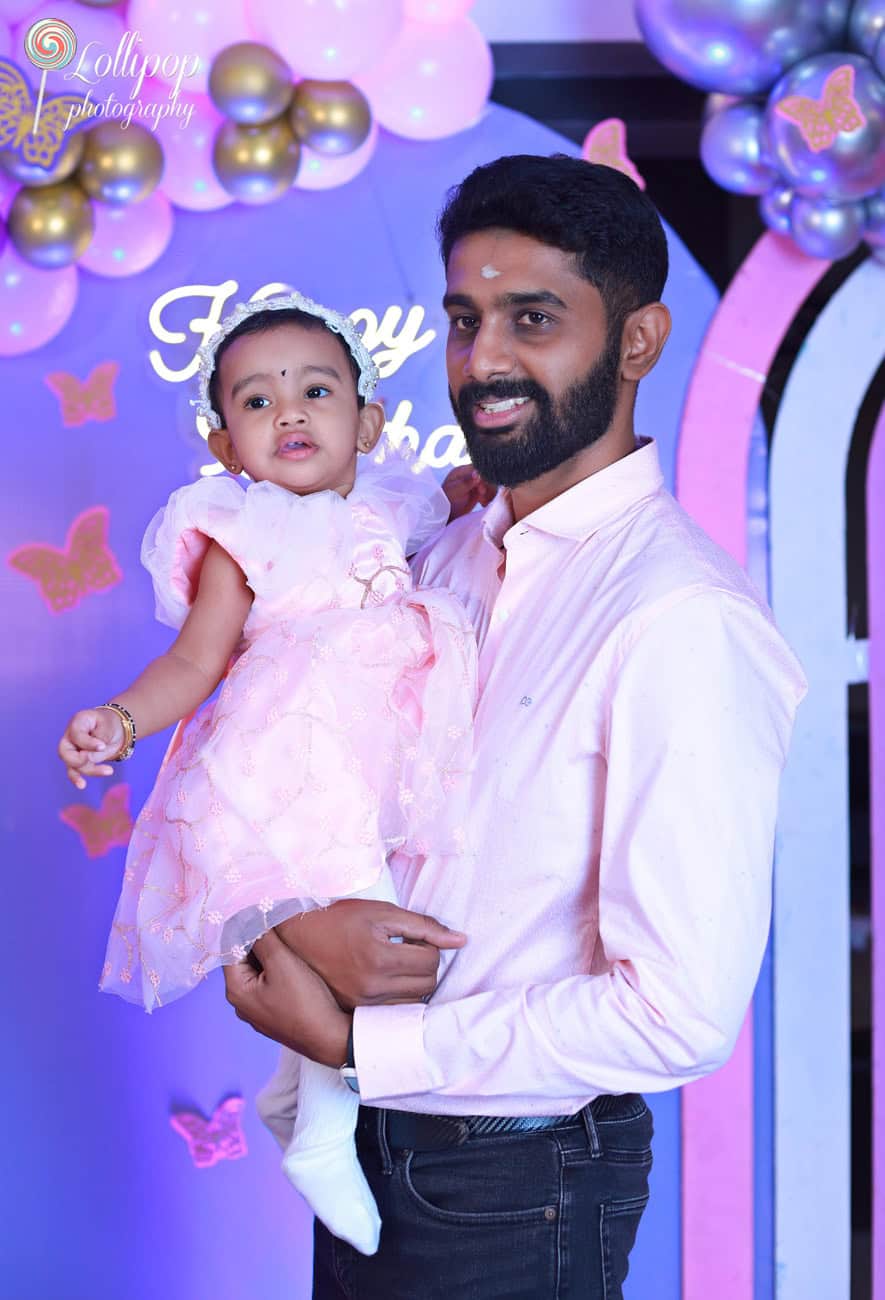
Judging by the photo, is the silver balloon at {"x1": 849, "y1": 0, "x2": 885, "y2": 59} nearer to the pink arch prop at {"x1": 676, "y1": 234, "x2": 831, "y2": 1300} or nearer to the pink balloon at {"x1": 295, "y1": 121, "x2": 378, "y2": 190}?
the pink arch prop at {"x1": 676, "y1": 234, "x2": 831, "y2": 1300}

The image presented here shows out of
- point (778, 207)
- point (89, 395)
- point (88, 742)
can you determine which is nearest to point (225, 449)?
point (88, 742)

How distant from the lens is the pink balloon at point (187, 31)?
2652 mm

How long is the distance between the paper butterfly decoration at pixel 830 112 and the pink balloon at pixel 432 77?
26.2 inches

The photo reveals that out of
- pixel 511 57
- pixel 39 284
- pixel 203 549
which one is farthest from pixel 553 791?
pixel 511 57

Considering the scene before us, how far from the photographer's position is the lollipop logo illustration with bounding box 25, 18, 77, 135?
8.86 feet

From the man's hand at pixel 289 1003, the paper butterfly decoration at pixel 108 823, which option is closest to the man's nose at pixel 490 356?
the man's hand at pixel 289 1003

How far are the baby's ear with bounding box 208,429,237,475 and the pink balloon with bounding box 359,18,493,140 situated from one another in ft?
4.11

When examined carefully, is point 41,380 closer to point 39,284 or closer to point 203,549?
point 39,284

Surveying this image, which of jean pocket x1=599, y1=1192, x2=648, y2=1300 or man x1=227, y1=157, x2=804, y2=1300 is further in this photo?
jean pocket x1=599, y1=1192, x2=648, y2=1300

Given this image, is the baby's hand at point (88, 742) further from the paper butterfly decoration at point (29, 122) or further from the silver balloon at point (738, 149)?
the silver balloon at point (738, 149)

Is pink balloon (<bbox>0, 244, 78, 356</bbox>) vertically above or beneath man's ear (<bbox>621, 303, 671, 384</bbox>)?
above

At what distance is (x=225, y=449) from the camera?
1.90m

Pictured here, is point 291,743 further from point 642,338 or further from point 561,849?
point 642,338

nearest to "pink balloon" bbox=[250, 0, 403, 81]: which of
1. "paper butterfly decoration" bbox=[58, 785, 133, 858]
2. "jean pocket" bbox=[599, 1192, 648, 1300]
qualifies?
"paper butterfly decoration" bbox=[58, 785, 133, 858]
